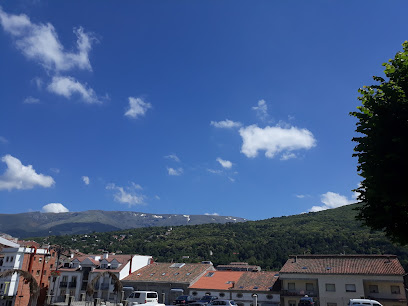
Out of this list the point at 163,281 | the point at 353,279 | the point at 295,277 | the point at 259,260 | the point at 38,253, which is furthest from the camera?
the point at 259,260

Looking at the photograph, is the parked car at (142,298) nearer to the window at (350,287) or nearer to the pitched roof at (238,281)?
the pitched roof at (238,281)

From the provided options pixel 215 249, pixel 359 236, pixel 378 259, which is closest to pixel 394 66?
pixel 378 259

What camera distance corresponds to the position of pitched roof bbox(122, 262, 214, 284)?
56.5 metres

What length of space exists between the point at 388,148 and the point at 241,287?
43093mm

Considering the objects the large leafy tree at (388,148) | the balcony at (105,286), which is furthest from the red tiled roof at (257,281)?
the large leafy tree at (388,148)

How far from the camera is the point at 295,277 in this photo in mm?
48562

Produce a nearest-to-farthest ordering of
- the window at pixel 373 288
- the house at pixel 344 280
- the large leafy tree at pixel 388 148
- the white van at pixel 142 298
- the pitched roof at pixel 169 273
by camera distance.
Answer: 1. the large leafy tree at pixel 388 148
2. the white van at pixel 142 298
3. the house at pixel 344 280
4. the window at pixel 373 288
5. the pitched roof at pixel 169 273

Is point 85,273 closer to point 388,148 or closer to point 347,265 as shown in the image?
point 347,265

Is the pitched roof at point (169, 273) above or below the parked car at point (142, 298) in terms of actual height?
above

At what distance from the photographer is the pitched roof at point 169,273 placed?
56.5 metres

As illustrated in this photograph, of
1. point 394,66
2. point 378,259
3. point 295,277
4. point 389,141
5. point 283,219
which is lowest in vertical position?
point 295,277

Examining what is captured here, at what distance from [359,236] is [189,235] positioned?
3112 inches

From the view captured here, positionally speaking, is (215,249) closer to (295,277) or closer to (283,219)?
(283,219)

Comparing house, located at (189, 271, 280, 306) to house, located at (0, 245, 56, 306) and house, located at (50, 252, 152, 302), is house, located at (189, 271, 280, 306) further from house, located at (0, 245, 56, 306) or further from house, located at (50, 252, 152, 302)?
house, located at (0, 245, 56, 306)
